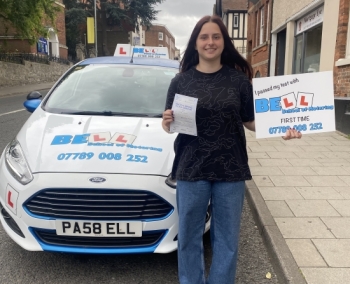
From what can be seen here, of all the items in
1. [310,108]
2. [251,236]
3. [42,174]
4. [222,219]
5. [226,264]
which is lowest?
[251,236]

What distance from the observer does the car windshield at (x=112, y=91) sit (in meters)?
3.86

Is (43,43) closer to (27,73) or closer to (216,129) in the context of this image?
(27,73)

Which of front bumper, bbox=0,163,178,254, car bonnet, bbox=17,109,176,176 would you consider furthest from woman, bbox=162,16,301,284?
car bonnet, bbox=17,109,176,176

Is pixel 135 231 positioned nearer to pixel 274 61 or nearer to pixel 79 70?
pixel 79 70

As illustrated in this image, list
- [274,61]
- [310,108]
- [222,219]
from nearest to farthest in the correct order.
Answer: [222,219] < [310,108] < [274,61]

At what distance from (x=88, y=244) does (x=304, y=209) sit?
→ 239 centimetres

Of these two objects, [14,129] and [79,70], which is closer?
[79,70]

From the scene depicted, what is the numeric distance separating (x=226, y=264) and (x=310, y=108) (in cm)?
117

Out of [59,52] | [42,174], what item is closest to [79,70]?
[42,174]

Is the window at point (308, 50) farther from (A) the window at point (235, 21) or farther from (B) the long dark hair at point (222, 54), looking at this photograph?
(A) the window at point (235, 21)

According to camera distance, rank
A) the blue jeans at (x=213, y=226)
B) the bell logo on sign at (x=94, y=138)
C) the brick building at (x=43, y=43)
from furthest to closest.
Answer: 1. the brick building at (x=43, y=43)
2. the bell logo on sign at (x=94, y=138)
3. the blue jeans at (x=213, y=226)

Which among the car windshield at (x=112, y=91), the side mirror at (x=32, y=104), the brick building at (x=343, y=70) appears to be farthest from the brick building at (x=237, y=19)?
the side mirror at (x=32, y=104)

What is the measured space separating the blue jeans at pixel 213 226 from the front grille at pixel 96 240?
1.30 ft

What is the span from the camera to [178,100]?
217cm
